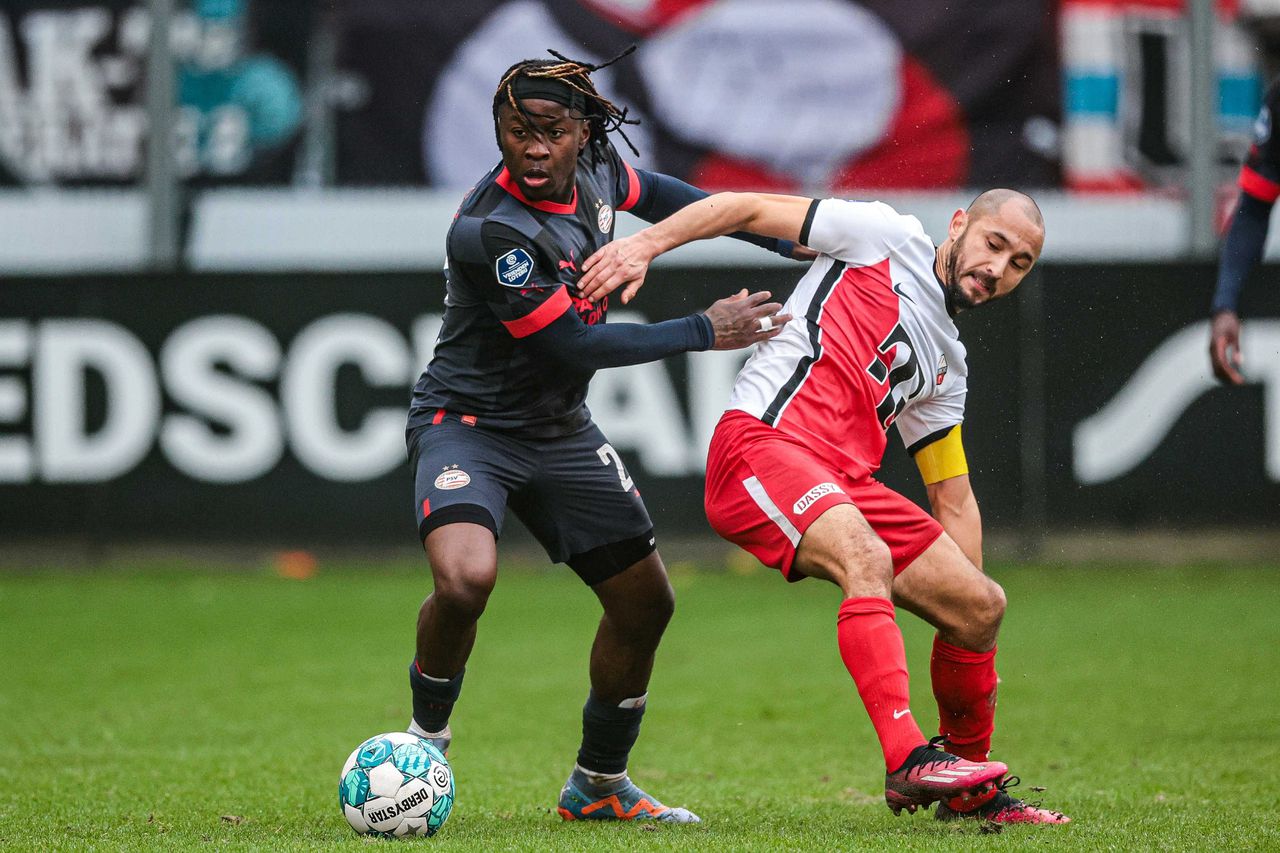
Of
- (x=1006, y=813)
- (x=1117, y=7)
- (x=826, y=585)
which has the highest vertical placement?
(x=1117, y=7)

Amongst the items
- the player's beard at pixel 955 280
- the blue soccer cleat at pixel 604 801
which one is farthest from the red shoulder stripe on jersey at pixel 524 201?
the blue soccer cleat at pixel 604 801

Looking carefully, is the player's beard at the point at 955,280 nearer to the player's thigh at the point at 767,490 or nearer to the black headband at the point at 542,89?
the player's thigh at the point at 767,490

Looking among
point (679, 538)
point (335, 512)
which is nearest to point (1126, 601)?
point (679, 538)

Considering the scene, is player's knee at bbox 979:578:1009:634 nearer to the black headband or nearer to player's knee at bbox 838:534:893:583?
player's knee at bbox 838:534:893:583

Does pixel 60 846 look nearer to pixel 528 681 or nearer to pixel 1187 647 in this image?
pixel 528 681

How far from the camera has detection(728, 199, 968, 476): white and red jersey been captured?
5.16m

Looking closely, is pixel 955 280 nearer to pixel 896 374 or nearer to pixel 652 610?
pixel 896 374

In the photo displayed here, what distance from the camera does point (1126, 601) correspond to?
35.2 feet

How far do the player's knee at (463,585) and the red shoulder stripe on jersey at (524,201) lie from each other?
1.18 m

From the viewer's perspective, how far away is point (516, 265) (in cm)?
509

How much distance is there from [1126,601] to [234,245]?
7524 mm

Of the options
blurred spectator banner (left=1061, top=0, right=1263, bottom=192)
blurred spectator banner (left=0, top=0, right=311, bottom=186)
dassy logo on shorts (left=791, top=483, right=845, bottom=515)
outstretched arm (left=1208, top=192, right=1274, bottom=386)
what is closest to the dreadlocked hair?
dassy logo on shorts (left=791, top=483, right=845, bottom=515)

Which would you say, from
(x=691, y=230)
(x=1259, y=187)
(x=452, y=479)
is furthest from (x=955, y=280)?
(x=1259, y=187)

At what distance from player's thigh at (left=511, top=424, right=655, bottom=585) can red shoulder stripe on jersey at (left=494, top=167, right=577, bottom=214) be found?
802 millimetres
